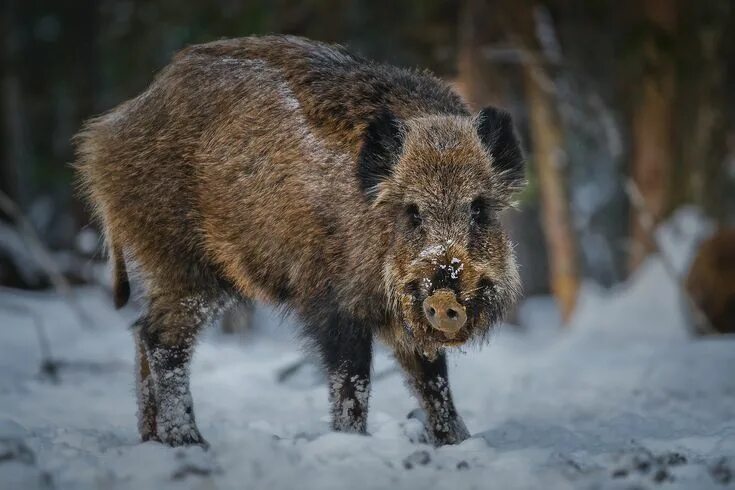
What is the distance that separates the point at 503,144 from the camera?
4949 millimetres

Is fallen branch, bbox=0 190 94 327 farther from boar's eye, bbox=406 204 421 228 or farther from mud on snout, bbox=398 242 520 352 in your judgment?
mud on snout, bbox=398 242 520 352

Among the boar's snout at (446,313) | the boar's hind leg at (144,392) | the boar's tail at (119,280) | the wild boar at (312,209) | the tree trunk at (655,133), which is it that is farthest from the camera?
the tree trunk at (655,133)

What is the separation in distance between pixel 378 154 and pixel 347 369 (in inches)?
43.4

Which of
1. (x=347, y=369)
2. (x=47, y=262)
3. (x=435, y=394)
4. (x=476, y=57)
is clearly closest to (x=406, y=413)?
(x=435, y=394)

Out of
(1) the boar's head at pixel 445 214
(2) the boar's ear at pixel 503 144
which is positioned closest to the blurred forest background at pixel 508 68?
(2) the boar's ear at pixel 503 144

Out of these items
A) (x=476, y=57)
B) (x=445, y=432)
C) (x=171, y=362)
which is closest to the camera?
(x=445, y=432)

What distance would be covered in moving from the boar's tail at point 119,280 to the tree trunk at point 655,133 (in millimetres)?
7686

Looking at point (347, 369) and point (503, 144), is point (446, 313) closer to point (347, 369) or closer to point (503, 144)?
point (347, 369)

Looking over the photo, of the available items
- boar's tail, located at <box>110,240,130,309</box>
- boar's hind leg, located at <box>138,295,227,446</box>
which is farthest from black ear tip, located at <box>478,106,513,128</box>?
boar's tail, located at <box>110,240,130,309</box>

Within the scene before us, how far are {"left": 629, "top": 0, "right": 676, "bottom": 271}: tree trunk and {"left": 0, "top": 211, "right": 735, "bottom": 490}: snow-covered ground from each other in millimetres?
757

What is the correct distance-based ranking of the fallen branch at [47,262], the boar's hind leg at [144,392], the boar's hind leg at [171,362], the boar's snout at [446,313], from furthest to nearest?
the fallen branch at [47,262]
the boar's hind leg at [144,392]
the boar's hind leg at [171,362]
the boar's snout at [446,313]

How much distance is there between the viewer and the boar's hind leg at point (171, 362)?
16.0 ft

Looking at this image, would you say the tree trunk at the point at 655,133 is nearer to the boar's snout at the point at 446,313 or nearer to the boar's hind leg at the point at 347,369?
the boar's hind leg at the point at 347,369

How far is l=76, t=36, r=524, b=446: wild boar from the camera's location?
4578mm
